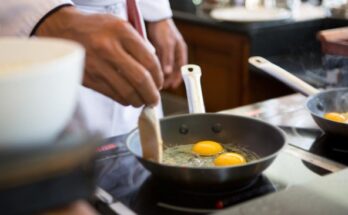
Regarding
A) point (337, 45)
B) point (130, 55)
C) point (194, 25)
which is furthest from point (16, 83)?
point (194, 25)

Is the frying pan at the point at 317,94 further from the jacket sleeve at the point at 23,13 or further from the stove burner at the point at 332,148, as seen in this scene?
the jacket sleeve at the point at 23,13

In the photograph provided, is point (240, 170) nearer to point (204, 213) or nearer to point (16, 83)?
point (204, 213)

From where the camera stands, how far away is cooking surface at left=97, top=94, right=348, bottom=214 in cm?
64

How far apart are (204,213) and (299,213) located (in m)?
0.11

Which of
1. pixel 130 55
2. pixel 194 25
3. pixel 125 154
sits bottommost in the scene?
pixel 194 25

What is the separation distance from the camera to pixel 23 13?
70 centimetres

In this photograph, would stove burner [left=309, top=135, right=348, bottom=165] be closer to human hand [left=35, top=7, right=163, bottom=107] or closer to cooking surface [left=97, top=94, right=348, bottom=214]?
cooking surface [left=97, top=94, right=348, bottom=214]

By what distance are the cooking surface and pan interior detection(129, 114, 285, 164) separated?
0.06 meters

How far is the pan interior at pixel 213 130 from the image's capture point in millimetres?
801

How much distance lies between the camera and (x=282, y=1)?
2266 millimetres

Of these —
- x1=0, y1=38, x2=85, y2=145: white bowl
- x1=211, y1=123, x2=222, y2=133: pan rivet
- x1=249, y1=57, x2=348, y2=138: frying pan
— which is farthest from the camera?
x1=249, y1=57, x2=348, y2=138: frying pan

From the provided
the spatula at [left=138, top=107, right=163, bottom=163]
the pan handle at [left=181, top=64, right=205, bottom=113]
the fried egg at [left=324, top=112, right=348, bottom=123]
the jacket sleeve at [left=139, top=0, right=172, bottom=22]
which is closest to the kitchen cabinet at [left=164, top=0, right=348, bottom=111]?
the jacket sleeve at [left=139, top=0, right=172, bottom=22]

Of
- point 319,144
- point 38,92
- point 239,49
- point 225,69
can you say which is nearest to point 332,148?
point 319,144

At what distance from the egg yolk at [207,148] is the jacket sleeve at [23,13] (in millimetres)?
288
